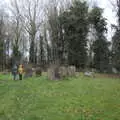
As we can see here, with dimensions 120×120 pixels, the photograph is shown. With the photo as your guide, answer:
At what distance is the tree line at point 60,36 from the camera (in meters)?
43.7

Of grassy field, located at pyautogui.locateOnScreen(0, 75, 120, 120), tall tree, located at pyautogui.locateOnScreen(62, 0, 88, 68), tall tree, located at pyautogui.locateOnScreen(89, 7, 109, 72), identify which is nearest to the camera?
grassy field, located at pyautogui.locateOnScreen(0, 75, 120, 120)

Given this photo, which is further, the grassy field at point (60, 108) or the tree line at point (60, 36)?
the tree line at point (60, 36)

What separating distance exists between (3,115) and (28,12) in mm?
46809

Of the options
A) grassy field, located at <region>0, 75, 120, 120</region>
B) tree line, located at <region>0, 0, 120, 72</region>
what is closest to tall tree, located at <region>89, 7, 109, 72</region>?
tree line, located at <region>0, 0, 120, 72</region>

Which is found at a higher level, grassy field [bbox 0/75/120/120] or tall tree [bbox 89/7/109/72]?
tall tree [bbox 89/7/109/72]

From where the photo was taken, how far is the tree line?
4366 centimetres

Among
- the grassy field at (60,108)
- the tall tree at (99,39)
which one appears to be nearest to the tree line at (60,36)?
the tall tree at (99,39)

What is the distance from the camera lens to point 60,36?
48344mm

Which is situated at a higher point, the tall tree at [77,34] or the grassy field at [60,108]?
the tall tree at [77,34]

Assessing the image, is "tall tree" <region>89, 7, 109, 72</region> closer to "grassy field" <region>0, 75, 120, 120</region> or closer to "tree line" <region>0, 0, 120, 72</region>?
"tree line" <region>0, 0, 120, 72</region>

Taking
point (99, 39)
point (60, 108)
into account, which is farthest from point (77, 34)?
point (60, 108)

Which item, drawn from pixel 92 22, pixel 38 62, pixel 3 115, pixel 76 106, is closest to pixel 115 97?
pixel 76 106

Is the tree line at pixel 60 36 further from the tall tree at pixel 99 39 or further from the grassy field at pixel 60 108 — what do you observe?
the grassy field at pixel 60 108

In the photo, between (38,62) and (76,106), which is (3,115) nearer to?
(76,106)
